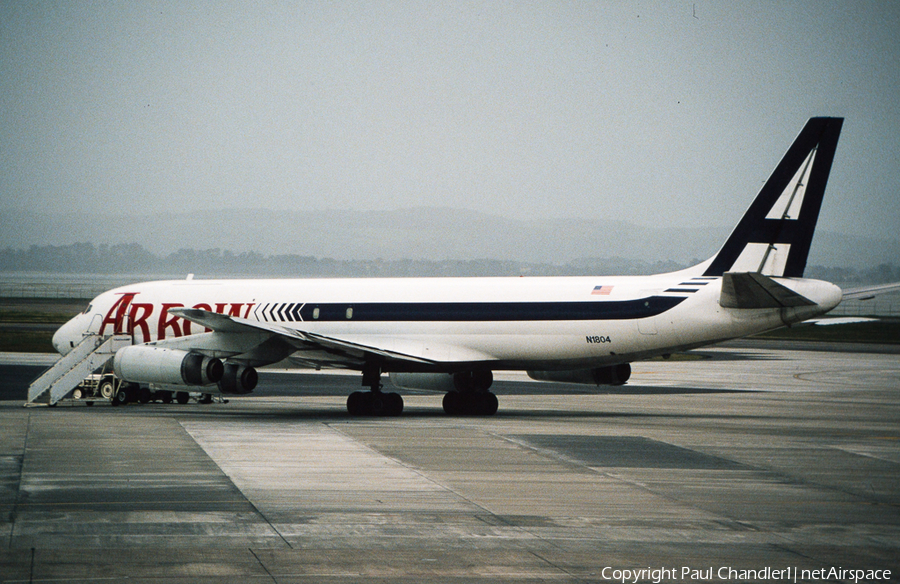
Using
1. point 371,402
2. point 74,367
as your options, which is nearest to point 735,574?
point 371,402

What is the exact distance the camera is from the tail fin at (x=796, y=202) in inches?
976

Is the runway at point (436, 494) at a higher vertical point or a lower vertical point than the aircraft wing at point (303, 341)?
lower

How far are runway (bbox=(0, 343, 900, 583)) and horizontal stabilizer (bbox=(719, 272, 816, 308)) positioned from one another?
309cm

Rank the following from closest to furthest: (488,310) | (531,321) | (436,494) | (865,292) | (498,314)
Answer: (436,494) → (531,321) → (498,314) → (488,310) → (865,292)

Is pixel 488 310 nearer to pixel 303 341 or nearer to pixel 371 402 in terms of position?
pixel 371 402

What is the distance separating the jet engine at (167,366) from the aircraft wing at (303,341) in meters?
0.78

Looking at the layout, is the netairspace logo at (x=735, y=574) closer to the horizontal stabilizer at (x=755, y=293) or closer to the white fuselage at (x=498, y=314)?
the horizontal stabilizer at (x=755, y=293)

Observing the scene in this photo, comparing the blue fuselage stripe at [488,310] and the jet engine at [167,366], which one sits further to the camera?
the blue fuselage stripe at [488,310]

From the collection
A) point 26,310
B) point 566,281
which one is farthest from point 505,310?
point 26,310

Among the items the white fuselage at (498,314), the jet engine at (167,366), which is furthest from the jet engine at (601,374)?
the jet engine at (167,366)

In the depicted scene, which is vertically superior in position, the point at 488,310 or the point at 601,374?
the point at 488,310

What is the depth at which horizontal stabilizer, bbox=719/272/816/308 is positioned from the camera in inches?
918

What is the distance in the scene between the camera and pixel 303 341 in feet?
82.1

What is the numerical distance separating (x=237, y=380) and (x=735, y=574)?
16.6 m
